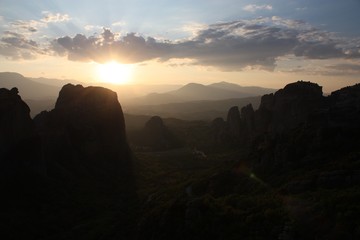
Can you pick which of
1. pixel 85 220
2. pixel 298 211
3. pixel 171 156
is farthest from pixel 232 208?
pixel 171 156

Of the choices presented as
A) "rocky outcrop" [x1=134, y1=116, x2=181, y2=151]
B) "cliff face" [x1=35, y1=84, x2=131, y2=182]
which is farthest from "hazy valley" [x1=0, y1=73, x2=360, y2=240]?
"rocky outcrop" [x1=134, y1=116, x2=181, y2=151]

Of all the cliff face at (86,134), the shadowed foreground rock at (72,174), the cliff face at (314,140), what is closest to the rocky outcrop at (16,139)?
the shadowed foreground rock at (72,174)

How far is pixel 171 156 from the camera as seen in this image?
123m

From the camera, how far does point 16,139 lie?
240 ft

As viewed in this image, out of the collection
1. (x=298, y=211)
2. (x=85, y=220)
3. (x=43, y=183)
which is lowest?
(x=85, y=220)

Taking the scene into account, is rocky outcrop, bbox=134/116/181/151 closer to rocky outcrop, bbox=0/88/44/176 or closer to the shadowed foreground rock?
the shadowed foreground rock

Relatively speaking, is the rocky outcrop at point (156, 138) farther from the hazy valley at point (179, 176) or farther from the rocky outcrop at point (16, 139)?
the rocky outcrop at point (16, 139)

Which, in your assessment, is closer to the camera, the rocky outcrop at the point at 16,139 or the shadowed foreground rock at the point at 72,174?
the shadowed foreground rock at the point at 72,174

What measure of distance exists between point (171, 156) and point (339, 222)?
309 feet

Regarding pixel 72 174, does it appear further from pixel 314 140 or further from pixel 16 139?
pixel 314 140

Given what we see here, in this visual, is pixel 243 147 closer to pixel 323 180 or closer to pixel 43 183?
pixel 43 183

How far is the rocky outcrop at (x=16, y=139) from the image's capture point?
69.8 meters

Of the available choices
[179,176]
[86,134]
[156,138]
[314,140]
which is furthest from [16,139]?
[156,138]

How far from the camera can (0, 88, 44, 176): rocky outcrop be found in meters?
69.8
